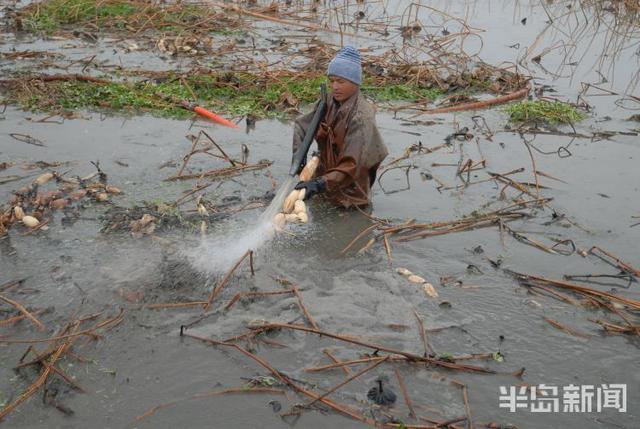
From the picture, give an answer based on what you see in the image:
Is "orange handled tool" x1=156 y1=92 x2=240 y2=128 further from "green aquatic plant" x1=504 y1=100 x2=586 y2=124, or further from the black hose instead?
"green aquatic plant" x1=504 y1=100 x2=586 y2=124

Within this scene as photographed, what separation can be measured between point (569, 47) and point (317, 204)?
19.9 feet

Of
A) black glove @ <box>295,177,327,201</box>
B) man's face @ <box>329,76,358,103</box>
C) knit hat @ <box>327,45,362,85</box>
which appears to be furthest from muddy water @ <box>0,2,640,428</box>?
knit hat @ <box>327,45,362,85</box>

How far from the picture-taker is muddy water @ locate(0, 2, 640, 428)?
341 cm

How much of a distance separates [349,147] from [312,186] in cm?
40

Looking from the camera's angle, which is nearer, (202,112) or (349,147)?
(349,147)

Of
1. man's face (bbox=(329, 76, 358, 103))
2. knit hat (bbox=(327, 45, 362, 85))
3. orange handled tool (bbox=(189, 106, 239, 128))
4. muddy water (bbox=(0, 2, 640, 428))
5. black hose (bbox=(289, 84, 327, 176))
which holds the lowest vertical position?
muddy water (bbox=(0, 2, 640, 428))

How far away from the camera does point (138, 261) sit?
4.54 metres

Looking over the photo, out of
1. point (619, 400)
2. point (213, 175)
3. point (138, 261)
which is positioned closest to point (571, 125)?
point (213, 175)

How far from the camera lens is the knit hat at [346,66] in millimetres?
4906

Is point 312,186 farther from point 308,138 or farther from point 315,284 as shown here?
point 315,284

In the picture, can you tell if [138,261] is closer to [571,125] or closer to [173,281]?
[173,281]

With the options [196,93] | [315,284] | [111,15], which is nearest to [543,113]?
[196,93]

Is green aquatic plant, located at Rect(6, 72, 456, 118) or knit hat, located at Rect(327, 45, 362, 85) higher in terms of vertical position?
knit hat, located at Rect(327, 45, 362, 85)

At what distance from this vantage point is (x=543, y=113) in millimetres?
7359
